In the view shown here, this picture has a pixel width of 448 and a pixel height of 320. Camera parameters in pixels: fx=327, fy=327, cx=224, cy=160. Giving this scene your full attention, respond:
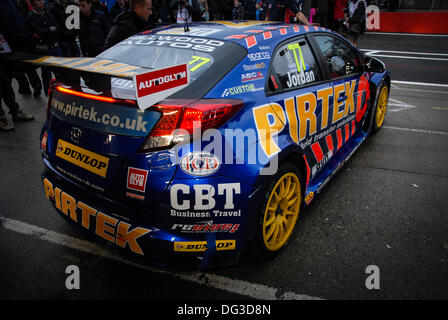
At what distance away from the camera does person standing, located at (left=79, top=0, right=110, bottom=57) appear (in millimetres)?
6948

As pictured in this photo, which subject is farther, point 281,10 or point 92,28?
point 281,10

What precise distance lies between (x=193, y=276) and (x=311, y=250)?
0.92 m

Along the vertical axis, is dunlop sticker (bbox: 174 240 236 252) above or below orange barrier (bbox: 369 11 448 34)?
below

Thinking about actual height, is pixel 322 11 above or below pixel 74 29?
above

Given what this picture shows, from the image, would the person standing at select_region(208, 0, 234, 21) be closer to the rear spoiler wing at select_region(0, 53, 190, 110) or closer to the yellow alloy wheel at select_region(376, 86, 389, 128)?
the yellow alloy wheel at select_region(376, 86, 389, 128)

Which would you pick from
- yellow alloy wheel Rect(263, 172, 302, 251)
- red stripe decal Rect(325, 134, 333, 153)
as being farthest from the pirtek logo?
red stripe decal Rect(325, 134, 333, 153)

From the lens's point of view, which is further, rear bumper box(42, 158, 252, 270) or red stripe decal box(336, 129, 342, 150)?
red stripe decal box(336, 129, 342, 150)

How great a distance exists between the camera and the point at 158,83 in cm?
169

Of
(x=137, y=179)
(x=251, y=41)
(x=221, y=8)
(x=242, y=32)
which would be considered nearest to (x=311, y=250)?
(x=137, y=179)

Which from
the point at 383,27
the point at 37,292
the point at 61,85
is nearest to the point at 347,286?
the point at 37,292

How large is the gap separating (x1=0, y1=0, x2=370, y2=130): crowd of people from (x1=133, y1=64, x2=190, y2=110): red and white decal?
0.89 m

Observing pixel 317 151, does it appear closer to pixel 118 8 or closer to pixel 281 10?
pixel 281 10

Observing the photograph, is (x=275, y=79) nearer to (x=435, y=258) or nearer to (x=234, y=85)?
(x=234, y=85)

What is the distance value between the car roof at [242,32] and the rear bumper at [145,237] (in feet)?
4.36
